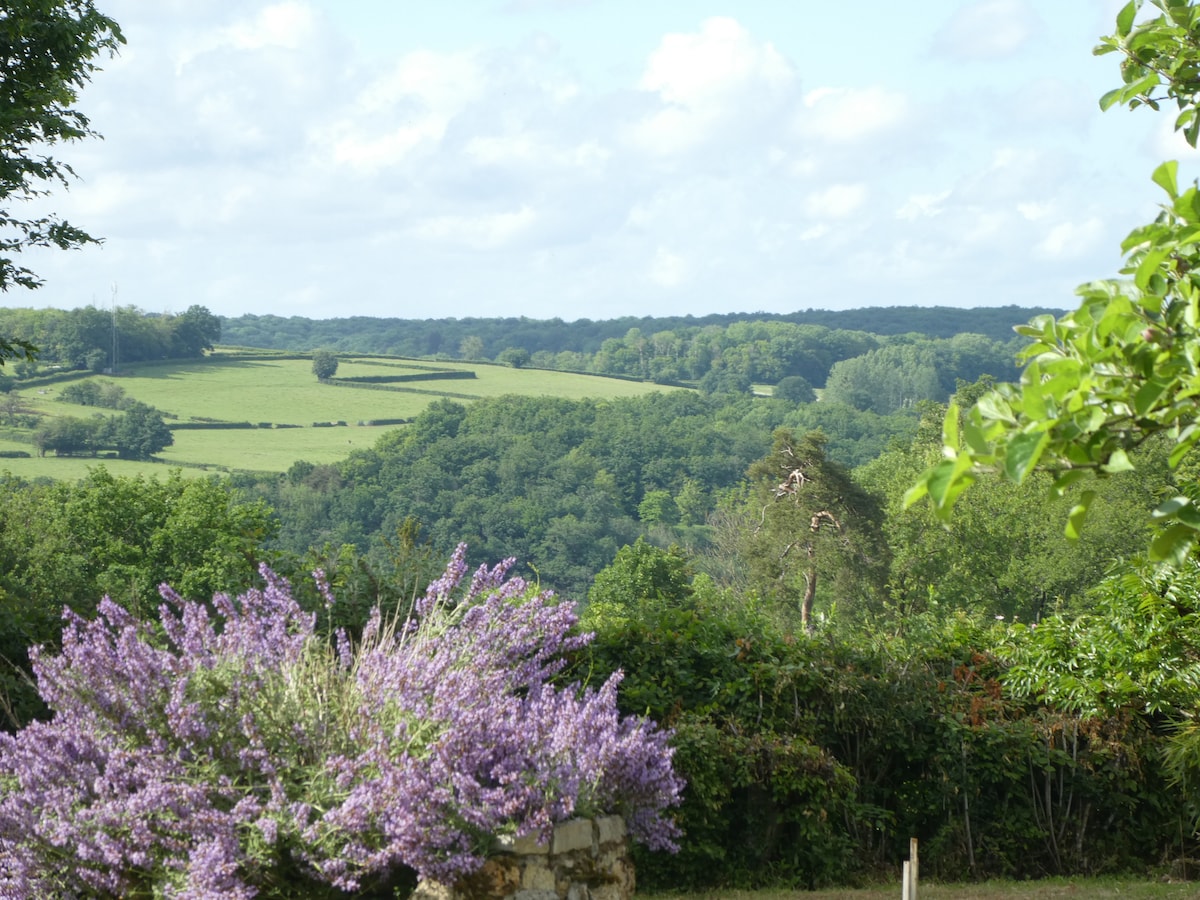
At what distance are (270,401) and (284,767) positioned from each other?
87.4m

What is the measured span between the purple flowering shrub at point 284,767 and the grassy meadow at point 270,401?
60.2 m

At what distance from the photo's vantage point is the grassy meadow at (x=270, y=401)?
2781 inches

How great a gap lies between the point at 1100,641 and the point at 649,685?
8.58 ft

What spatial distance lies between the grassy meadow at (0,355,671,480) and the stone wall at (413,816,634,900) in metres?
60.8

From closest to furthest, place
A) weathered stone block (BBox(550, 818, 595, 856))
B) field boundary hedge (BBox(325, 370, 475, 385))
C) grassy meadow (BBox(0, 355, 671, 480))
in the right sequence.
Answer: weathered stone block (BBox(550, 818, 595, 856)) < grassy meadow (BBox(0, 355, 671, 480)) < field boundary hedge (BBox(325, 370, 475, 385))

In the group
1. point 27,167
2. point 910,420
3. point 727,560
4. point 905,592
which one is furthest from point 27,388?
point 27,167

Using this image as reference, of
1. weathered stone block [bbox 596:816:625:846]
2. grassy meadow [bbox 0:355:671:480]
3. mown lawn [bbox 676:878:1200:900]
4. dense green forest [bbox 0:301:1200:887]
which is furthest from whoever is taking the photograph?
grassy meadow [bbox 0:355:671:480]

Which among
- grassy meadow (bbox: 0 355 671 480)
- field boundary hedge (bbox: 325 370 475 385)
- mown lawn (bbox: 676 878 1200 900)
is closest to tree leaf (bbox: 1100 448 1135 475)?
mown lawn (bbox: 676 878 1200 900)

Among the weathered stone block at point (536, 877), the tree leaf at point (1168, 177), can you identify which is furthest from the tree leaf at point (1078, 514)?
the weathered stone block at point (536, 877)

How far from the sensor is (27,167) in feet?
38.5

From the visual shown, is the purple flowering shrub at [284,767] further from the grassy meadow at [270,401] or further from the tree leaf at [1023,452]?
the grassy meadow at [270,401]

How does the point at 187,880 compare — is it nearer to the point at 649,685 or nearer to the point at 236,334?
the point at 649,685

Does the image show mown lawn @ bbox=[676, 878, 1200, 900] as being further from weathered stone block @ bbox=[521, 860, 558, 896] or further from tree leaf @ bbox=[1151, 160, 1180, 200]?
tree leaf @ bbox=[1151, 160, 1180, 200]

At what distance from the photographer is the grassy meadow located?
70.6 metres
